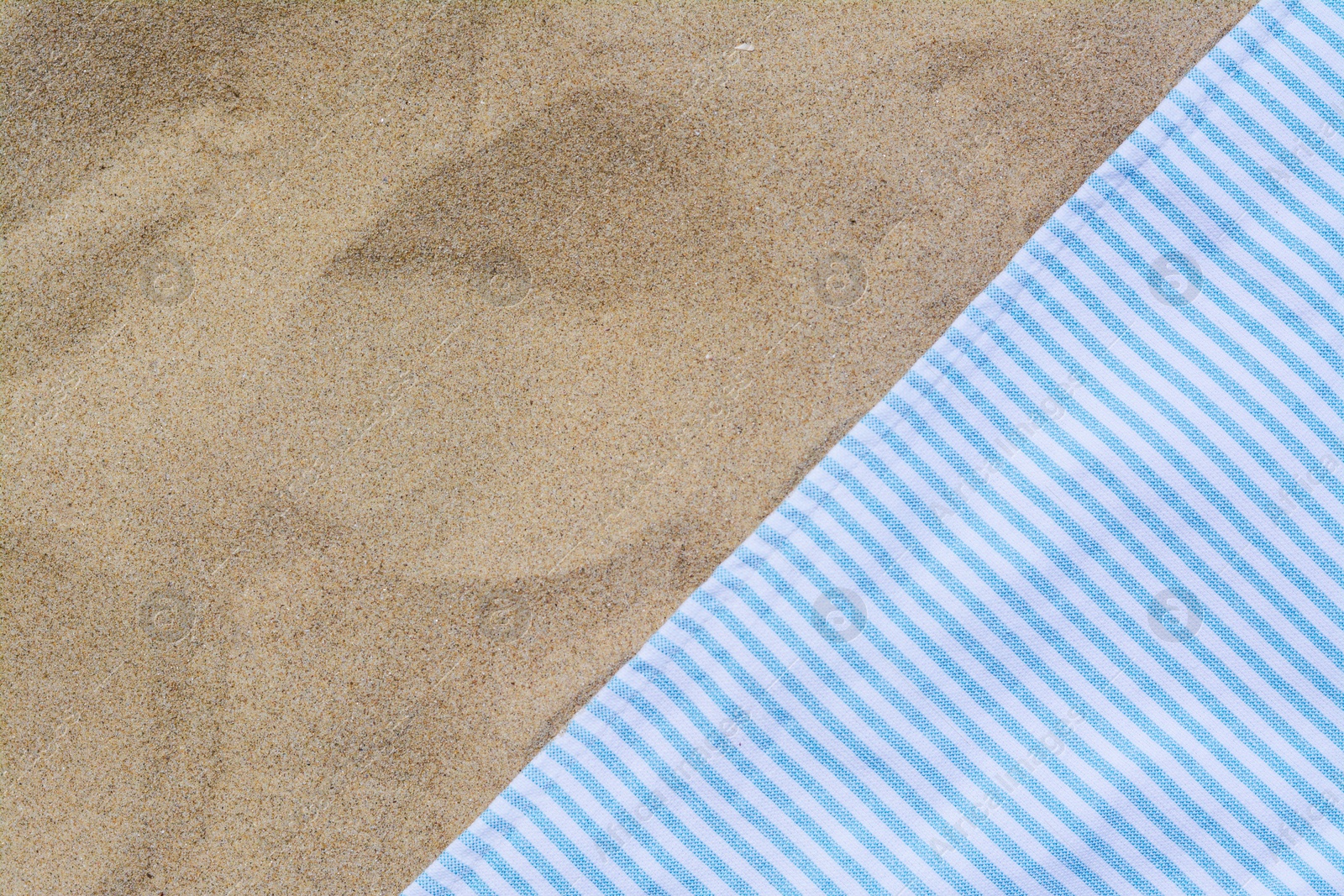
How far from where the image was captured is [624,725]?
4.17 ft

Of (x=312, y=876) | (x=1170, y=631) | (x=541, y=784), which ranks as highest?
(x=1170, y=631)

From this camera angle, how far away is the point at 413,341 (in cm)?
177

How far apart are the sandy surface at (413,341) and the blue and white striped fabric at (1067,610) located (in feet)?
1.50

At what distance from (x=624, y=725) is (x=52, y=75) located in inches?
62.8

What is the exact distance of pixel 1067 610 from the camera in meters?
1.25

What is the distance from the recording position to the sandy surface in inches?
68.2

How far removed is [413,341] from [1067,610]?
3.88ft

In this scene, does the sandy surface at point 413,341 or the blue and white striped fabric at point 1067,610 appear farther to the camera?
the sandy surface at point 413,341

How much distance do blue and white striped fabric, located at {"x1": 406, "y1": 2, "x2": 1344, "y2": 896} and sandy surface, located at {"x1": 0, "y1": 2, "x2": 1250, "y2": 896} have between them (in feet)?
1.50

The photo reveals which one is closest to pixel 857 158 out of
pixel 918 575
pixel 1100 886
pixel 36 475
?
pixel 918 575

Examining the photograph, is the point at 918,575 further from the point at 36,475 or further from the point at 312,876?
the point at 36,475

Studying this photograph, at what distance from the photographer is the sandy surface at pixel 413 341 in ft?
5.69

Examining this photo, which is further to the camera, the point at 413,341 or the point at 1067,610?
the point at 413,341

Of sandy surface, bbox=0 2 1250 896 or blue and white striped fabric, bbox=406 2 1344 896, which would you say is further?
sandy surface, bbox=0 2 1250 896
